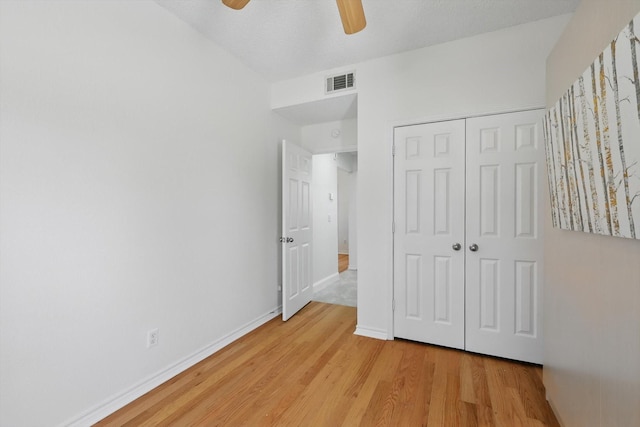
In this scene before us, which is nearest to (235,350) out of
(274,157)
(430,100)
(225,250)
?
(225,250)

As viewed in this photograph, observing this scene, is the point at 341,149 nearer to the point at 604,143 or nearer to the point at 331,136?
the point at 331,136

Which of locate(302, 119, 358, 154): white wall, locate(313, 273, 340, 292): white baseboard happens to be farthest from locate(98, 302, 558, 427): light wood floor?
locate(302, 119, 358, 154): white wall

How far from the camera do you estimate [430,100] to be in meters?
2.54

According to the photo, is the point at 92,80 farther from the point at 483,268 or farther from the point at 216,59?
the point at 483,268

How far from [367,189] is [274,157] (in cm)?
122

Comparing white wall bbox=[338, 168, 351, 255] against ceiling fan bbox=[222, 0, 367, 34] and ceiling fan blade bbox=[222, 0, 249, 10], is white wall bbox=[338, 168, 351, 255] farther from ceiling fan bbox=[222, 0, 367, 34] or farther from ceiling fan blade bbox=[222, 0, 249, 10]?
ceiling fan blade bbox=[222, 0, 249, 10]

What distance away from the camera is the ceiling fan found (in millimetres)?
1552

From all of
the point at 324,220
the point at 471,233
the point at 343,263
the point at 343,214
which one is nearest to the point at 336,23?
the point at 471,233

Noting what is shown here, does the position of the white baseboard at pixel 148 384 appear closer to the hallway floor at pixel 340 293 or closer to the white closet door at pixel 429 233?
the hallway floor at pixel 340 293

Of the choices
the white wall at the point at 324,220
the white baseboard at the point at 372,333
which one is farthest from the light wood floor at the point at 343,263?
the white baseboard at the point at 372,333

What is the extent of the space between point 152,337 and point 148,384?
1.01 feet

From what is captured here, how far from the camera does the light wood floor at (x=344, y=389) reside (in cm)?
168

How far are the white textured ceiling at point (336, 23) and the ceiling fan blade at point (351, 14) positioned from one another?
0.48 m

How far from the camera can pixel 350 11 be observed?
1.58 metres
